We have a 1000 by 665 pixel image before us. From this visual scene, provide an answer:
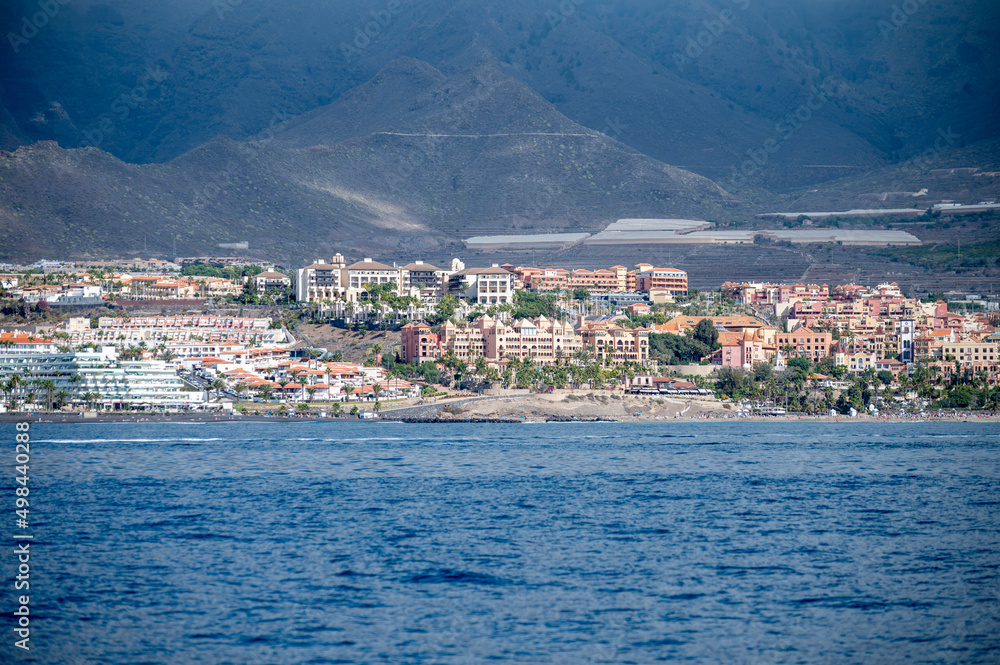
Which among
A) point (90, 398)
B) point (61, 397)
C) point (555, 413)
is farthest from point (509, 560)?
point (61, 397)

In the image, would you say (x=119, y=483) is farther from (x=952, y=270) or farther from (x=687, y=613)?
(x=952, y=270)

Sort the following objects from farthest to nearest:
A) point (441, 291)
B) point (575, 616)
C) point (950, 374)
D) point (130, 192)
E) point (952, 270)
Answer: point (130, 192) → point (952, 270) → point (441, 291) → point (950, 374) → point (575, 616)

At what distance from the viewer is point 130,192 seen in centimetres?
18762

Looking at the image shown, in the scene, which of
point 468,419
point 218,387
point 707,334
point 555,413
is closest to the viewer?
point 468,419

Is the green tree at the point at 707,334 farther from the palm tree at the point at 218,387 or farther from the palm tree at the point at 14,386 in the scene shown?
the palm tree at the point at 14,386

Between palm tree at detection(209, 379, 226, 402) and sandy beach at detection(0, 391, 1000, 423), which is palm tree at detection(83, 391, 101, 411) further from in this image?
palm tree at detection(209, 379, 226, 402)

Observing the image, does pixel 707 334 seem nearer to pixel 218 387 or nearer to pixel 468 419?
pixel 468 419

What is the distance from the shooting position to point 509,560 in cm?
3041

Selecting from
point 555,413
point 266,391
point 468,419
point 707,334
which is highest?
point 707,334

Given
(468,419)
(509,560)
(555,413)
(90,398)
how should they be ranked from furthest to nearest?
(555,413), (90,398), (468,419), (509,560)

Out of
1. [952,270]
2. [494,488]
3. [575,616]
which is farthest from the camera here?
[952,270]

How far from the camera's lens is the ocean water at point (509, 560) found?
23.4 meters

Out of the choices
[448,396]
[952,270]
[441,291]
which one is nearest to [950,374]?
[448,396]

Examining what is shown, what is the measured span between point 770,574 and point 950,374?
78.2 meters
